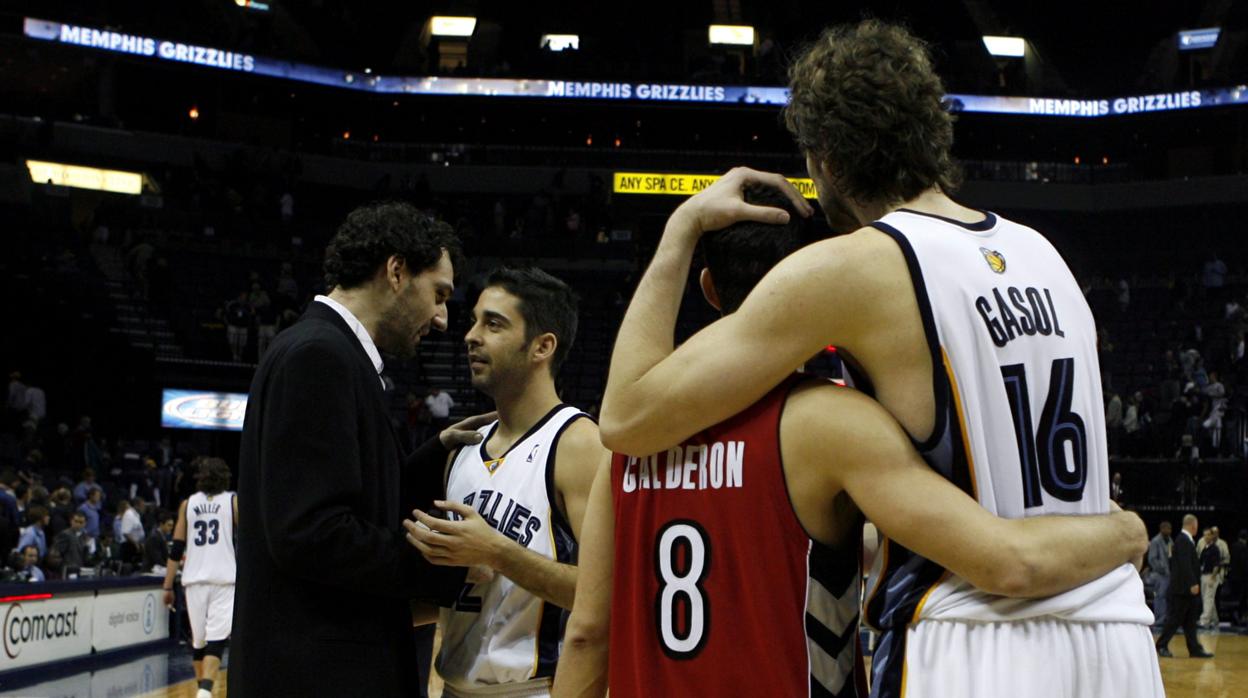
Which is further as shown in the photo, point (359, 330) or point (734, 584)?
point (359, 330)

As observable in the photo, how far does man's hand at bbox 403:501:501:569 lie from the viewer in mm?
2910

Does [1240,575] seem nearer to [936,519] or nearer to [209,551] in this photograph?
[209,551]

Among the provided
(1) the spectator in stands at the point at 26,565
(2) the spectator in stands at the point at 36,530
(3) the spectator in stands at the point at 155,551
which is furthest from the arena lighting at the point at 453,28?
(1) the spectator in stands at the point at 26,565

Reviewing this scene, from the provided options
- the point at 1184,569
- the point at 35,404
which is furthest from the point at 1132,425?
the point at 35,404

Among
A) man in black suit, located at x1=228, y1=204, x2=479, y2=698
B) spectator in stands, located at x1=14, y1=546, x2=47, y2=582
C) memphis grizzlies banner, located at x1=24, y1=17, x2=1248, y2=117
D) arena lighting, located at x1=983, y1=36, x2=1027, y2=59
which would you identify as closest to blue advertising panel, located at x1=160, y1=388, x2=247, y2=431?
spectator in stands, located at x1=14, y1=546, x2=47, y2=582

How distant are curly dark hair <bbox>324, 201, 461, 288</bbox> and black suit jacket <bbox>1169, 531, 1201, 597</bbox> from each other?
13.9 meters

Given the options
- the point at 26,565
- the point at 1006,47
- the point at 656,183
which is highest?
the point at 1006,47

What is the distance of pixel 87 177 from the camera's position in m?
28.1

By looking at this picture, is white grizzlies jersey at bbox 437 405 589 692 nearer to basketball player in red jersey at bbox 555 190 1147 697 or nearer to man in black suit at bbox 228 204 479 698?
man in black suit at bbox 228 204 479 698

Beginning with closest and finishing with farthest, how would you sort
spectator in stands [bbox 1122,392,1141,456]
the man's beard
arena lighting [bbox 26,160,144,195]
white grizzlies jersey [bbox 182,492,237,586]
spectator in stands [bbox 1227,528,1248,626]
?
the man's beard
white grizzlies jersey [bbox 182,492,237,586]
spectator in stands [bbox 1227,528,1248,626]
spectator in stands [bbox 1122,392,1141,456]
arena lighting [bbox 26,160,144,195]

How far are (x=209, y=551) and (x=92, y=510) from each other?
5.47 m

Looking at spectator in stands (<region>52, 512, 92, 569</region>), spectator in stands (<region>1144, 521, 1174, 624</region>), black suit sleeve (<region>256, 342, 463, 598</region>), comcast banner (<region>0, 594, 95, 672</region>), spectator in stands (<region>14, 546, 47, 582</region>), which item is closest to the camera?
black suit sleeve (<region>256, 342, 463, 598</region>)

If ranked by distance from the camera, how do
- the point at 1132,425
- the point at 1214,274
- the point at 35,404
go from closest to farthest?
the point at 35,404
the point at 1132,425
the point at 1214,274

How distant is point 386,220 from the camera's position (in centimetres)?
335
